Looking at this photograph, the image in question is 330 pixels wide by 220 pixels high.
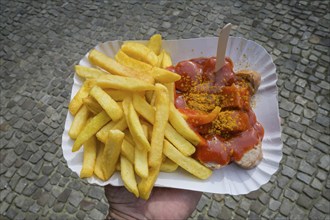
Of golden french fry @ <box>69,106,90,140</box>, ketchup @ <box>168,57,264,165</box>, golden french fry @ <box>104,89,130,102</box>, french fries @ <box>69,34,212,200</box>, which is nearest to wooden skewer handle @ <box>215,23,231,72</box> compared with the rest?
ketchup @ <box>168,57,264,165</box>

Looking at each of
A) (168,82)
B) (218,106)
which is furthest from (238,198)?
(168,82)

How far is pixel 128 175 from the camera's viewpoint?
262 cm

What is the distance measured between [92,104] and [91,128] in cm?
20

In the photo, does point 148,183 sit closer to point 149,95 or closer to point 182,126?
point 182,126

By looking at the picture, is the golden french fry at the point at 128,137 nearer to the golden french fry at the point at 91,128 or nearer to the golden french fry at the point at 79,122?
the golden french fry at the point at 91,128

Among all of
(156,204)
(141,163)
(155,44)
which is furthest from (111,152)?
(155,44)

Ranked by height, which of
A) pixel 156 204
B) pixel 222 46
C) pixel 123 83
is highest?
pixel 222 46

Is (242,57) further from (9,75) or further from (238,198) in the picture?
(9,75)

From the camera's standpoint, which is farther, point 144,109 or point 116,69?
point 116,69

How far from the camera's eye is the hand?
9.64ft

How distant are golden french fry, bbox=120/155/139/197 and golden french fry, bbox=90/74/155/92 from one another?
56cm

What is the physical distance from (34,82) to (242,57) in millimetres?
3821

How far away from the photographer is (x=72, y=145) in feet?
9.66

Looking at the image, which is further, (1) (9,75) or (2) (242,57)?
(1) (9,75)
